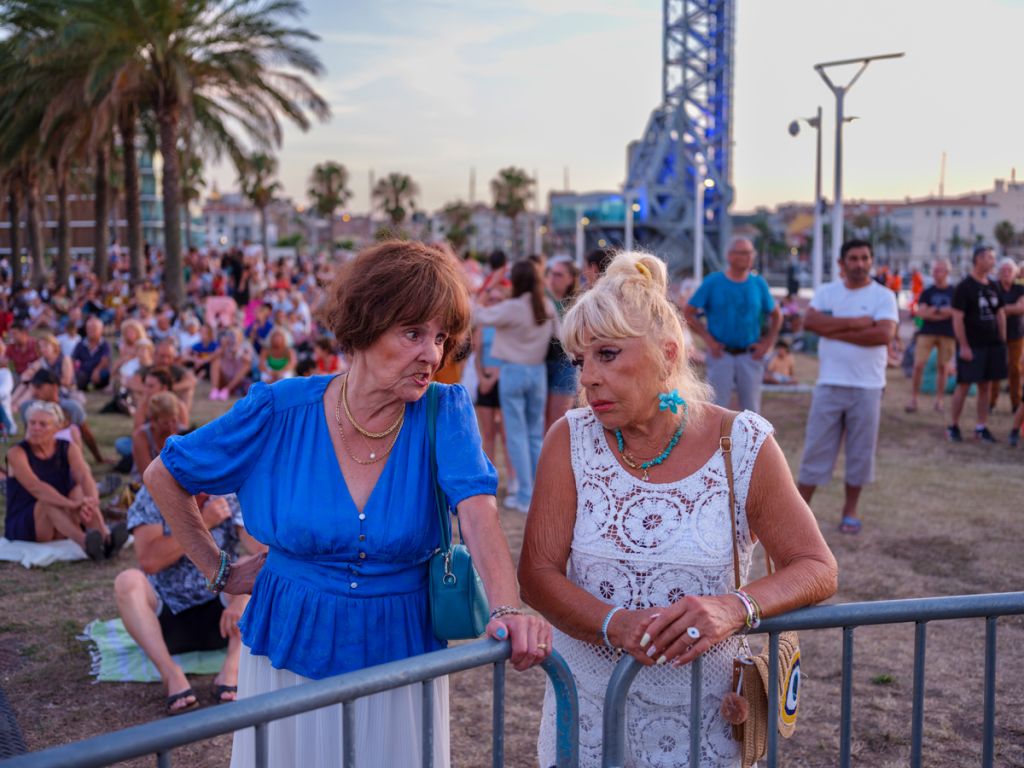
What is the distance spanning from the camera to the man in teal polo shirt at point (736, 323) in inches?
309

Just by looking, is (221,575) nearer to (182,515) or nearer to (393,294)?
(182,515)

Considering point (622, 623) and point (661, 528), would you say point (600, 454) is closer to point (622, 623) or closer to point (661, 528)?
point (661, 528)

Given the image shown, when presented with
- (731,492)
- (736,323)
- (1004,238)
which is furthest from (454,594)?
(1004,238)

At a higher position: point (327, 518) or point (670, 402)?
point (670, 402)

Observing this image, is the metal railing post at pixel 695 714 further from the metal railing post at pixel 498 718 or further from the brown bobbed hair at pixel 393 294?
the brown bobbed hair at pixel 393 294

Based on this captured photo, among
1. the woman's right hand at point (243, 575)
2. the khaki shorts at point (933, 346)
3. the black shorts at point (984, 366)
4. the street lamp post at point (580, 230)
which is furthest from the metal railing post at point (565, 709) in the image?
the street lamp post at point (580, 230)

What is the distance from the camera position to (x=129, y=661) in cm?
486

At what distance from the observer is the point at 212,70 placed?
19.2 meters

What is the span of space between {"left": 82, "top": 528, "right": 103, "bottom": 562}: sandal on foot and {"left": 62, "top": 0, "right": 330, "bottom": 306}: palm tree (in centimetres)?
1322

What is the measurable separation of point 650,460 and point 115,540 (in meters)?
5.21

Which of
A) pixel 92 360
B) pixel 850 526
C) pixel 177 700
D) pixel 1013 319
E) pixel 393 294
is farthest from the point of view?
pixel 92 360

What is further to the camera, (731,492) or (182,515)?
(182,515)

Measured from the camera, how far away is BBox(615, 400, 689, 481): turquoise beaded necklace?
7.89 feet

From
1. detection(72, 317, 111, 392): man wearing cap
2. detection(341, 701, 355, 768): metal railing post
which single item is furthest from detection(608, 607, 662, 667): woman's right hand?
detection(72, 317, 111, 392): man wearing cap
